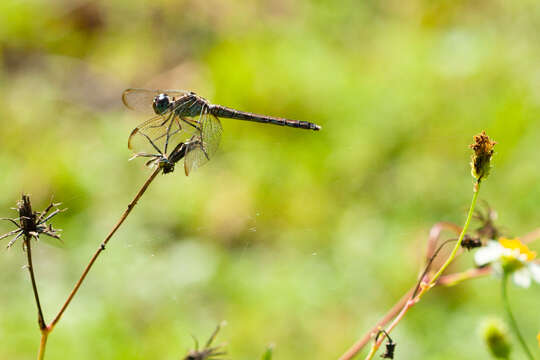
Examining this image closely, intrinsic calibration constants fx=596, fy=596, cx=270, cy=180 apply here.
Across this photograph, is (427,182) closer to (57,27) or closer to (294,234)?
(294,234)

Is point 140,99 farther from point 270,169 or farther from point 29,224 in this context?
point 270,169

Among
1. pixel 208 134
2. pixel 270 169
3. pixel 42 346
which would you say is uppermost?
pixel 270 169

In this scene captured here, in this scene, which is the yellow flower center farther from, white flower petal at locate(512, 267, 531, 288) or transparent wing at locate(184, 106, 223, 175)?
transparent wing at locate(184, 106, 223, 175)

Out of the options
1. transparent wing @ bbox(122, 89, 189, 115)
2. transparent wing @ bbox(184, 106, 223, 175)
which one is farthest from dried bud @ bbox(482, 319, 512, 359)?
transparent wing @ bbox(122, 89, 189, 115)

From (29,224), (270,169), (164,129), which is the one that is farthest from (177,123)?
(270,169)

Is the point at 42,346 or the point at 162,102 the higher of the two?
the point at 162,102

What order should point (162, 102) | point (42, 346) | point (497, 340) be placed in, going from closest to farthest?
point (42, 346)
point (497, 340)
point (162, 102)
